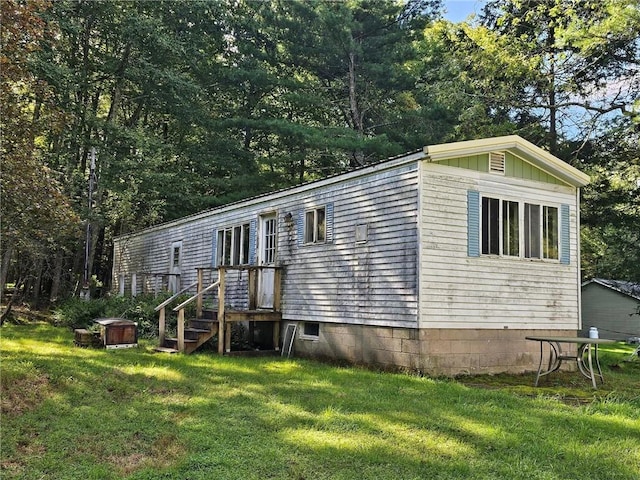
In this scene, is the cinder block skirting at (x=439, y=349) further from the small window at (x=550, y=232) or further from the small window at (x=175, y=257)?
the small window at (x=175, y=257)

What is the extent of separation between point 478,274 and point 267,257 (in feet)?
17.5

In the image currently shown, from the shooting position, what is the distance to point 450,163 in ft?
30.7

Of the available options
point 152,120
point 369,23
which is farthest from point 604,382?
point 152,120

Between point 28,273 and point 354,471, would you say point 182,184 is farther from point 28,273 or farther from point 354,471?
point 354,471

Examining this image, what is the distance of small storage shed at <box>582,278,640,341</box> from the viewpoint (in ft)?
84.0

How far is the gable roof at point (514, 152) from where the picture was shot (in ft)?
29.9

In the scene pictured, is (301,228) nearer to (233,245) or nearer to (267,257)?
(267,257)

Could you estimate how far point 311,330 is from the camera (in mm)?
11609

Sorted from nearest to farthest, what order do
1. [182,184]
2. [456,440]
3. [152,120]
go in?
[456,440], [182,184], [152,120]

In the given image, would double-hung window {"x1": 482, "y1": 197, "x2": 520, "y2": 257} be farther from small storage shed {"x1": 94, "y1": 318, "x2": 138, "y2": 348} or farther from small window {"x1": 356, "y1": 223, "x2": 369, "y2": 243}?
small storage shed {"x1": 94, "y1": 318, "x2": 138, "y2": 348}

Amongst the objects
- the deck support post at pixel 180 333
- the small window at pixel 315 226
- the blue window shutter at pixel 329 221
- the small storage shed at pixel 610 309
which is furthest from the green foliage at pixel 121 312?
the small storage shed at pixel 610 309

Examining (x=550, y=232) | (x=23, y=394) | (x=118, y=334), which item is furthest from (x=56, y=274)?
(x=550, y=232)

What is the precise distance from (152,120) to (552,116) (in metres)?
19.4

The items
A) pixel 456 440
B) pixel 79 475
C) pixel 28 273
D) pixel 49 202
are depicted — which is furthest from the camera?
pixel 28 273
